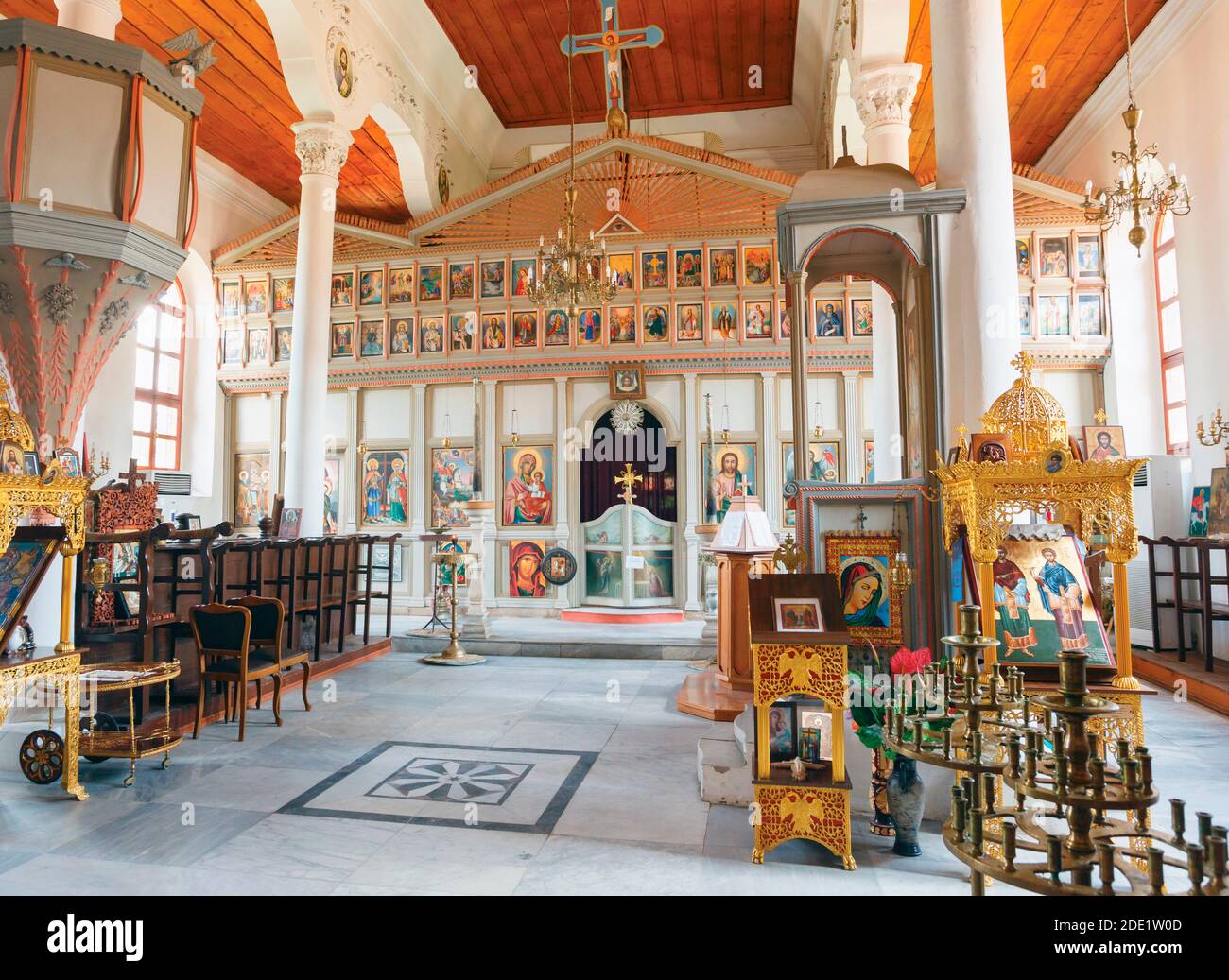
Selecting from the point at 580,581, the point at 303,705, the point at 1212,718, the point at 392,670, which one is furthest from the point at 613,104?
the point at 1212,718

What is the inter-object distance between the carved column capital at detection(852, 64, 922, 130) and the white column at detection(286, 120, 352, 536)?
261 inches

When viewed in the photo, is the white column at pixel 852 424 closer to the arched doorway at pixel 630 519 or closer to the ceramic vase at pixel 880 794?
the arched doorway at pixel 630 519

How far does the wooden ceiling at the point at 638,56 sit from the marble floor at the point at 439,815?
33.9ft

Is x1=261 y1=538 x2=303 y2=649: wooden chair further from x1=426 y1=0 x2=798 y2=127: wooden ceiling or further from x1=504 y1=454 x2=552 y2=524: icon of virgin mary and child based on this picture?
x1=426 y1=0 x2=798 y2=127: wooden ceiling

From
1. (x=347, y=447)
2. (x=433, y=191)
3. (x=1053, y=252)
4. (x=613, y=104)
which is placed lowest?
(x=347, y=447)

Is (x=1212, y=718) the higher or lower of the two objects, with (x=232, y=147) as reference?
lower

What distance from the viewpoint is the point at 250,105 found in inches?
457

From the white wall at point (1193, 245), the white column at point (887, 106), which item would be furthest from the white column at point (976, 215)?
the white wall at point (1193, 245)

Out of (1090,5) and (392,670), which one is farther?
(1090,5)

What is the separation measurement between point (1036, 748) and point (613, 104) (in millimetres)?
12509

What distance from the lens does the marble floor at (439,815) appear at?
305cm

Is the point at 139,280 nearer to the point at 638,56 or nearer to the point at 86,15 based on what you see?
→ the point at 86,15
